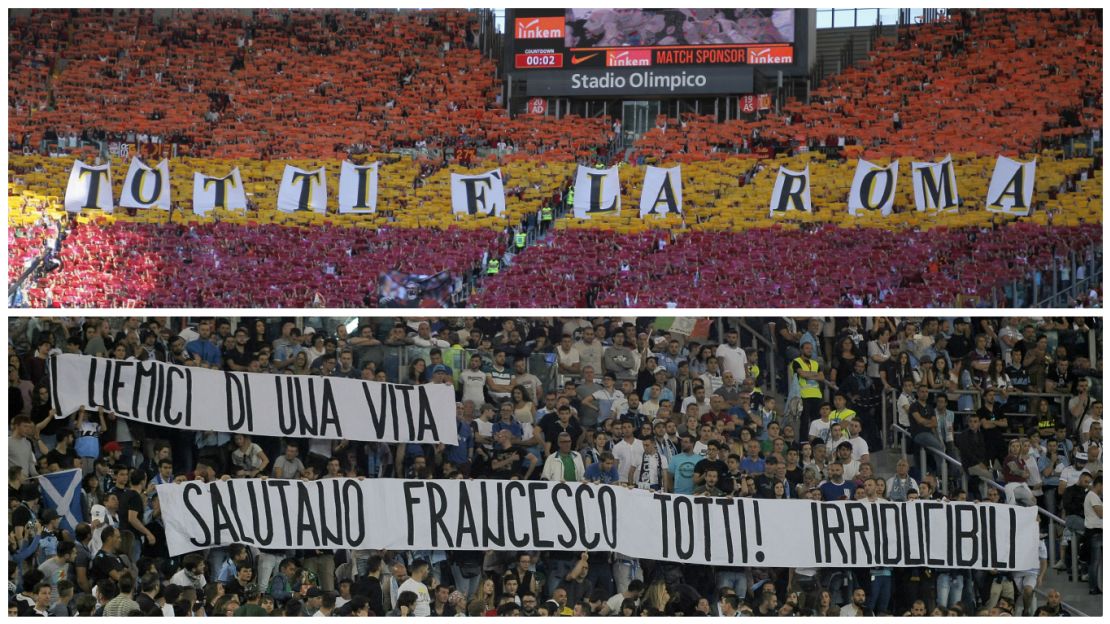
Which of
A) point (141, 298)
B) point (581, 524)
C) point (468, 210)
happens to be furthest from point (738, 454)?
point (141, 298)

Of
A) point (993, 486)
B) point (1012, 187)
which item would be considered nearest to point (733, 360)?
point (993, 486)

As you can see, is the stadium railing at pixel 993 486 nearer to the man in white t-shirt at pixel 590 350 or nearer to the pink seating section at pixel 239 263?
the man in white t-shirt at pixel 590 350

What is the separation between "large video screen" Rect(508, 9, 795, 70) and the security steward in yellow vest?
680 centimetres

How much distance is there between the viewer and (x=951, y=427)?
11.8 metres

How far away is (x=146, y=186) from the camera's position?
1817cm

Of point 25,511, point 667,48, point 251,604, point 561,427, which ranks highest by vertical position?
point 667,48

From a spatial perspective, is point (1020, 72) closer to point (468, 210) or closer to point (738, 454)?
point (468, 210)

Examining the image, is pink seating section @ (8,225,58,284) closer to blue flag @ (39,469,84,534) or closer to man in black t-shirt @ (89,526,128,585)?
blue flag @ (39,469,84,534)

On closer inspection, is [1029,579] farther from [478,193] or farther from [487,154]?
[487,154]

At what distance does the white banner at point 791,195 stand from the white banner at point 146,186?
7.02 metres

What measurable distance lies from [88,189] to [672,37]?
7007 mm

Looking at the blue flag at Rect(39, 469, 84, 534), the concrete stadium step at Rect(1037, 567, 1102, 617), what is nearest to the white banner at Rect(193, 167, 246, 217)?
the blue flag at Rect(39, 469, 84, 534)

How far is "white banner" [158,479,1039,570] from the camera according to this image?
1143 cm

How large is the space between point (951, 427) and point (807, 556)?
1511mm
